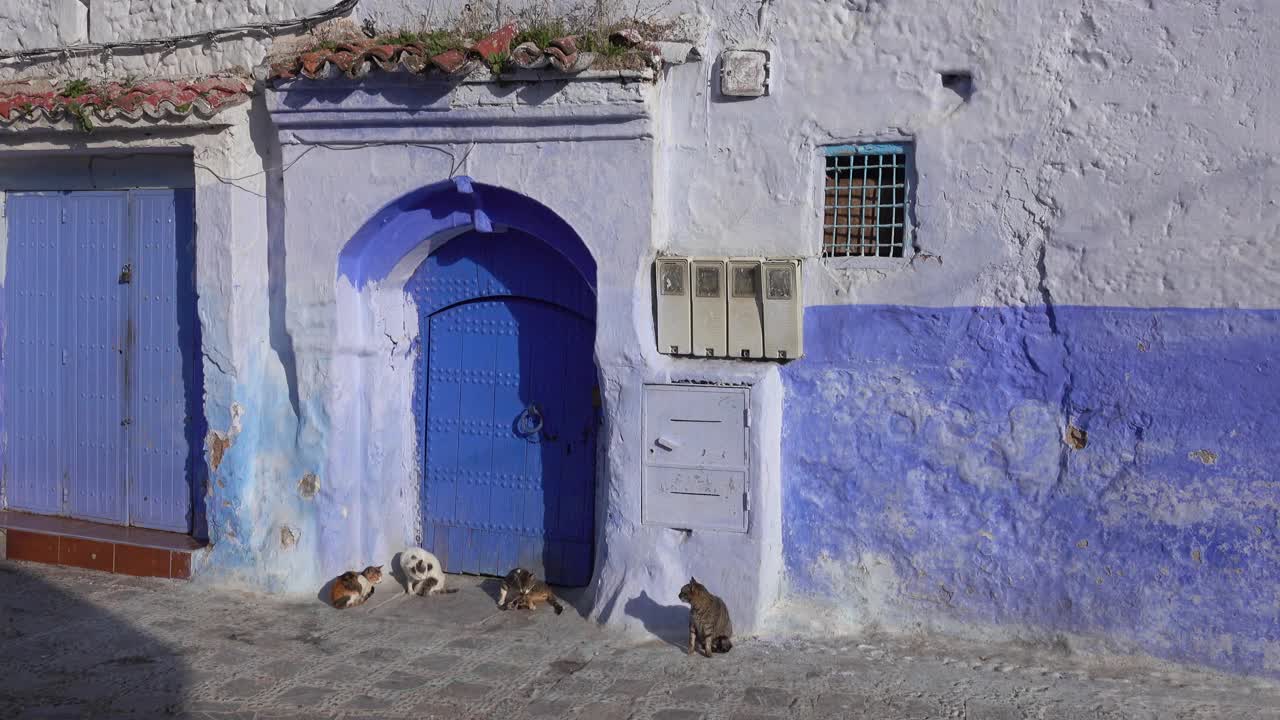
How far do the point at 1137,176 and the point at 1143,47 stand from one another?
64 centimetres

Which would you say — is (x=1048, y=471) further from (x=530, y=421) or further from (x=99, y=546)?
(x=99, y=546)

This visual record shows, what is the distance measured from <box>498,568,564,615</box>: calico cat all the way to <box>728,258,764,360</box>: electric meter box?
5.95 ft

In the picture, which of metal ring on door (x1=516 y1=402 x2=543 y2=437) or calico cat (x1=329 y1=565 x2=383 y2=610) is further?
metal ring on door (x1=516 y1=402 x2=543 y2=437)

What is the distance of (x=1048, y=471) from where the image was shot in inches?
245

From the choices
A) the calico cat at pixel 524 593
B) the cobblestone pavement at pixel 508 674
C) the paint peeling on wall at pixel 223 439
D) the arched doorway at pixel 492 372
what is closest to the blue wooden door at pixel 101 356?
the paint peeling on wall at pixel 223 439

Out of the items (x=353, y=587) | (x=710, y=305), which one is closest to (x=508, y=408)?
(x=353, y=587)

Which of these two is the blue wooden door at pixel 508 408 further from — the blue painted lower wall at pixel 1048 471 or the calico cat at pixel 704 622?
the blue painted lower wall at pixel 1048 471

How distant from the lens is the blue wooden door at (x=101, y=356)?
8078mm

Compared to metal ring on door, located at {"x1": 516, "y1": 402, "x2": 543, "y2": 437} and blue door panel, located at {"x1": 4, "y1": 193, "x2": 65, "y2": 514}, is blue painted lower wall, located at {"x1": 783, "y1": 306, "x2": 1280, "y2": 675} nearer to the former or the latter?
metal ring on door, located at {"x1": 516, "y1": 402, "x2": 543, "y2": 437}

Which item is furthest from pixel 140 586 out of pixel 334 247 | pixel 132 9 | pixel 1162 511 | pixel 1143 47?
pixel 1143 47

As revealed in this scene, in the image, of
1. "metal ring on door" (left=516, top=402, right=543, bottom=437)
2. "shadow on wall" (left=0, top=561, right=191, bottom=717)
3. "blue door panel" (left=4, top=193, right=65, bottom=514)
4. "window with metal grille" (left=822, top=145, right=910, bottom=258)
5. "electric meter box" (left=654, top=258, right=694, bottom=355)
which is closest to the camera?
"shadow on wall" (left=0, top=561, right=191, bottom=717)

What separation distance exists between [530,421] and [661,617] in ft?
5.19

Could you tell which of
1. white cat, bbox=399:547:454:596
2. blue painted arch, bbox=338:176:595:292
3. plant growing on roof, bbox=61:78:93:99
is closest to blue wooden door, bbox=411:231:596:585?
blue painted arch, bbox=338:176:595:292

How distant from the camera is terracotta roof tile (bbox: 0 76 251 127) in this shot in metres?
7.34
